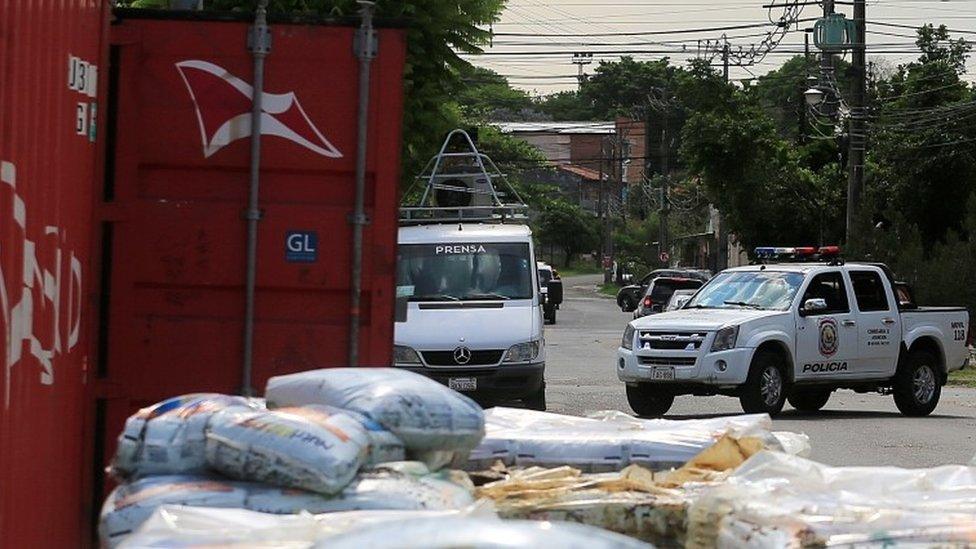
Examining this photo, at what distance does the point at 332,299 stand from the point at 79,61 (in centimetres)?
161

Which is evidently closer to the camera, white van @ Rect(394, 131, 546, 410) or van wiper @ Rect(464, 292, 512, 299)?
white van @ Rect(394, 131, 546, 410)

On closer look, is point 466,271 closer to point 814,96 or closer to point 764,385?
point 764,385

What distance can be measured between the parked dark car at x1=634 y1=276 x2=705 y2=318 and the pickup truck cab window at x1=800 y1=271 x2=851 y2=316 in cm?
2204

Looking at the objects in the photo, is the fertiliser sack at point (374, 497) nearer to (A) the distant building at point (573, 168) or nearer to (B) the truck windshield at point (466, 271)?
(B) the truck windshield at point (466, 271)

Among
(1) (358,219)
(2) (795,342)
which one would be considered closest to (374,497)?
(1) (358,219)

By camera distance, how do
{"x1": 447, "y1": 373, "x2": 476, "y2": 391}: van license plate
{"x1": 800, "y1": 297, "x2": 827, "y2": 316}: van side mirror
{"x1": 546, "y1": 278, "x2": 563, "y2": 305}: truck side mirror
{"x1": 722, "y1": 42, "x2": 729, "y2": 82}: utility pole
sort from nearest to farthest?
{"x1": 447, "y1": 373, "x2": 476, "y2": 391}: van license plate < {"x1": 546, "y1": 278, "x2": 563, "y2": 305}: truck side mirror < {"x1": 800, "y1": 297, "x2": 827, "y2": 316}: van side mirror < {"x1": 722, "y1": 42, "x2": 729, "y2": 82}: utility pole

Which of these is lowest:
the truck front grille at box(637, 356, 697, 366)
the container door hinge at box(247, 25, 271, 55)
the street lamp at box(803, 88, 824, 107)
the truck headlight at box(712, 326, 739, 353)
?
the truck front grille at box(637, 356, 697, 366)

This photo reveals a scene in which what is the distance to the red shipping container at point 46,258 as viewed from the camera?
5938mm

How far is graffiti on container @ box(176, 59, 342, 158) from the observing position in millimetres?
7410

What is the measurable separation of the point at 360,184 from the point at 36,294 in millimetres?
1778

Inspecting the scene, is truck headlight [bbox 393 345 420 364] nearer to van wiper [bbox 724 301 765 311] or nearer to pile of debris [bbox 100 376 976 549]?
van wiper [bbox 724 301 765 311]

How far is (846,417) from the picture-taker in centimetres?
1984

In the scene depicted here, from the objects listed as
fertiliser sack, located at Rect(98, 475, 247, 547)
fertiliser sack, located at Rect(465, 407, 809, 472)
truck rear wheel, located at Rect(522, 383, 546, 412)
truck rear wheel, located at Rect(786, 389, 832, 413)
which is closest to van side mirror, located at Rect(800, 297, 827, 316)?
truck rear wheel, located at Rect(786, 389, 832, 413)

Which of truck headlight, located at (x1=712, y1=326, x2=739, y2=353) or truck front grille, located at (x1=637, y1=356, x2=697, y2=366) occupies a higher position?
truck headlight, located at (x1=712, y1=326, x2=739, y2=353)
